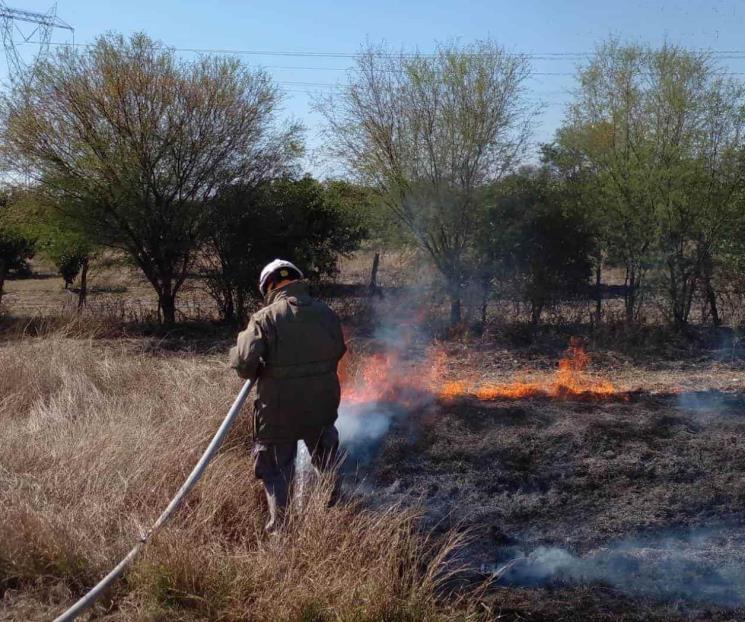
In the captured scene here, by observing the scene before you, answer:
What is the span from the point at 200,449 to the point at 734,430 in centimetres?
448

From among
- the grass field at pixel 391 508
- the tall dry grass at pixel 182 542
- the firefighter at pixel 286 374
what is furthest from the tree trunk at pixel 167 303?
the firefighter at pixel 286 374

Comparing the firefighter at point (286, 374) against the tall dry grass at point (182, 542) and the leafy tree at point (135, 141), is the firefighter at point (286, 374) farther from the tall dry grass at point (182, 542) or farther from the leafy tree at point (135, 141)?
the leafy tree at point (135, 141)

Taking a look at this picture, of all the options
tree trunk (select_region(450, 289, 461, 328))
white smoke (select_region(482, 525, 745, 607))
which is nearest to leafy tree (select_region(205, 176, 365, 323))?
tree trunk (select_region(450, 289, 461, 328))

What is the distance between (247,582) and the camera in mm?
3742

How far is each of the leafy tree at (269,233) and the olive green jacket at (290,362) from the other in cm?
922

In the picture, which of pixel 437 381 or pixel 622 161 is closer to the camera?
pixel 437 381

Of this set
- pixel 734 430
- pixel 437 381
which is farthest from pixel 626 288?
pixel 734 430

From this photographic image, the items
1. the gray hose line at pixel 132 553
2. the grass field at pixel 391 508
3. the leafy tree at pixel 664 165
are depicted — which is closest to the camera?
the gray hose line at pixel 132 553

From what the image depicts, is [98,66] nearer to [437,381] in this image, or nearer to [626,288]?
[437,381]

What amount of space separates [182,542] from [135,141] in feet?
34.6

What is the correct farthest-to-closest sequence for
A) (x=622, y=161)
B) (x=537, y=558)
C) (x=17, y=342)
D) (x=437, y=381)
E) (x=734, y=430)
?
(x=622, y=161), (x=437, y=381), (x=17, y=342), (x=734, y=430), (x=537, y=558)

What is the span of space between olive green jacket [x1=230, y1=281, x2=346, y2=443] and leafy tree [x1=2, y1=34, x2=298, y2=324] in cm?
959

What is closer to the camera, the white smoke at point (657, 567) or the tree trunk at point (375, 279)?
the white smoke at point (657, 567)

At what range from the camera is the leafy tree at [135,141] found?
1307cm
